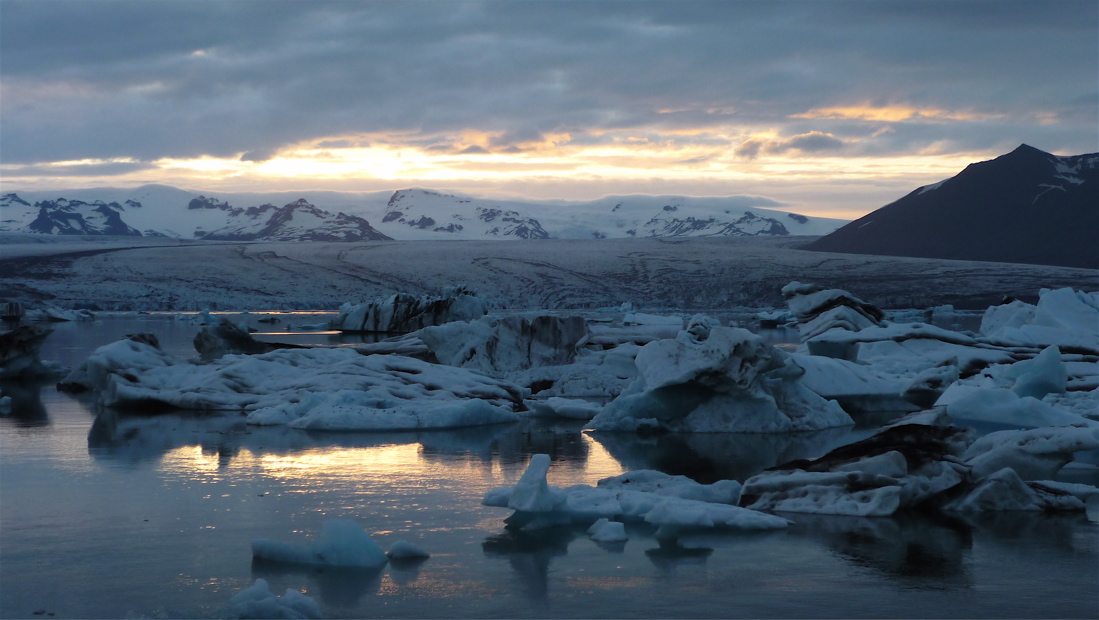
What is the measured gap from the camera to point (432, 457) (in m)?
7.83

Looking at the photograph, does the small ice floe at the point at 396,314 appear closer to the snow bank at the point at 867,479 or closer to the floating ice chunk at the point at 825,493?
the snow bank at the point at 867,479

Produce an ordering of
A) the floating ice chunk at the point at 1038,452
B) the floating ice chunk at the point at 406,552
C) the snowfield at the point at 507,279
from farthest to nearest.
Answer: the snowfield at the point at 507,279 < the floating ice chunk at the point at 1038,452 < the floating ice chunk at the point at 406,552

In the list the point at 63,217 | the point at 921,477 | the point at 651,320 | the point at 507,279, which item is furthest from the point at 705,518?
the point at 63,217

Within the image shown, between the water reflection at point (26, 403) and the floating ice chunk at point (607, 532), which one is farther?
the water reflection at point (26, 403)

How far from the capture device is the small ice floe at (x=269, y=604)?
3.89 meters

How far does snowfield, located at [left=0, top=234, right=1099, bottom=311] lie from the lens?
44.7m

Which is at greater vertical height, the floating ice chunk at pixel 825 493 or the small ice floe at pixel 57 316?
the floating ice chunk at pixel 825 493

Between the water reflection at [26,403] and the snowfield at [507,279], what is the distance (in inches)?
1187

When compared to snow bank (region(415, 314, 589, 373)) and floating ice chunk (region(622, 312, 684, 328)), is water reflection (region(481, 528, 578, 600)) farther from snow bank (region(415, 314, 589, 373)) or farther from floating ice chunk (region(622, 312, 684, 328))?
floating ice chunk (region(622, 312, 684, 328))

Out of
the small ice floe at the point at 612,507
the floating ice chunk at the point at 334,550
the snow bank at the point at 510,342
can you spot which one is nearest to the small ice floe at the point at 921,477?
the small ice floe at the point at 612,507

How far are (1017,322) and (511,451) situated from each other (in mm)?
14019

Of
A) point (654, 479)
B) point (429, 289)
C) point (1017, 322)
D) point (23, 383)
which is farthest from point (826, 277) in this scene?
point (654, 479)

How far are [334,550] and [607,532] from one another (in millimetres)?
1406

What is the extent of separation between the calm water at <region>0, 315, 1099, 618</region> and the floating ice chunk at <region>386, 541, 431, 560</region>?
10 cm
